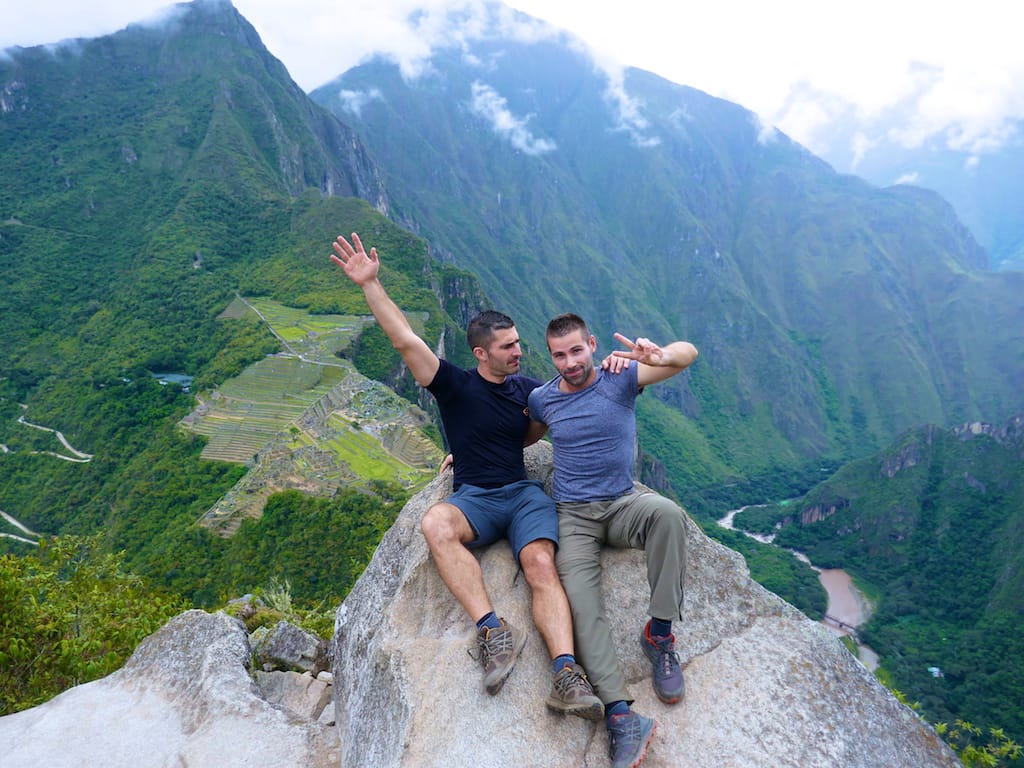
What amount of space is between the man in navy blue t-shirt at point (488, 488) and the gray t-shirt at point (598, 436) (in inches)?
16.4

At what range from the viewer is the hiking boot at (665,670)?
4812 mm

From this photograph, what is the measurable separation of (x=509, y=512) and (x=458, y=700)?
1782 mm

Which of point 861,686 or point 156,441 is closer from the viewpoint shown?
point 861,686

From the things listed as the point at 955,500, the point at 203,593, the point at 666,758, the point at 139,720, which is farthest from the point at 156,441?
the point at 955,500

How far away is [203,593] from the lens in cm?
3247

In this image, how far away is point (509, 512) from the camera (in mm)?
5957

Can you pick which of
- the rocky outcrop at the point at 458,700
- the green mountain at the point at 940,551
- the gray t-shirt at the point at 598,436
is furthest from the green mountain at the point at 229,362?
the gray t-shirt at the point at 598,436

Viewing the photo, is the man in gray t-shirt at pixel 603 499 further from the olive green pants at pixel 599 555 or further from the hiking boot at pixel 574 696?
the hiking boot at pixel 574 696

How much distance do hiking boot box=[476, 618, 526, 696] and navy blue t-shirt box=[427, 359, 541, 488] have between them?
63.4 inches

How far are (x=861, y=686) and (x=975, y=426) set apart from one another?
15255 centimetres

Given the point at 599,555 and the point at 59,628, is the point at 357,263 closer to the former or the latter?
the point at 599,555

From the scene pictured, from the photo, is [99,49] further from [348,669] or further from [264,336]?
[348,669]

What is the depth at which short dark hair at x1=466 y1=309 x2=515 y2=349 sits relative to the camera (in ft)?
20.2

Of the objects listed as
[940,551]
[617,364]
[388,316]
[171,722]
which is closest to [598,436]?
[617,364]
